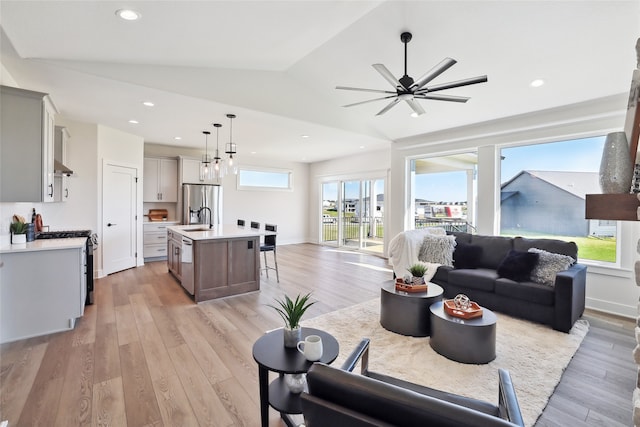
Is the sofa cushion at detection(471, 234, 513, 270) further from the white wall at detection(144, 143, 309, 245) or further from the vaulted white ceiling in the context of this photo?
the white wall at detection(144, 143, 309, 245)

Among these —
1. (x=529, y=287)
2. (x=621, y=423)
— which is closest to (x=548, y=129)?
(x=529, y=287)

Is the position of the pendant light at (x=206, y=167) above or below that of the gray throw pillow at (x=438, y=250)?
above

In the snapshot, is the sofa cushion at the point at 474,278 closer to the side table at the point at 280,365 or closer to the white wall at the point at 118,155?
the side table at the point at 280,365

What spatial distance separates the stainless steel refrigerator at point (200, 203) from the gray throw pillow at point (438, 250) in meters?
4.81

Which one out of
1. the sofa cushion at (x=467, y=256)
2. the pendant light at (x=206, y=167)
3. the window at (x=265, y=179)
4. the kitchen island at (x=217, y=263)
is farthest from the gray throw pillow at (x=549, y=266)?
the window at (x=265, y=179)

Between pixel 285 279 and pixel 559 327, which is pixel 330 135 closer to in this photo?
pixel 285 279

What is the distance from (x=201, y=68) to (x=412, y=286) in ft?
12.1

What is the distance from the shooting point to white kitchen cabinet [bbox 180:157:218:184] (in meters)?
6.87

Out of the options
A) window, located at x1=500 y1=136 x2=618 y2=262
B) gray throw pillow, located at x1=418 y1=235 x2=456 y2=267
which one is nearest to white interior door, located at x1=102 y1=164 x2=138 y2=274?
gray throw pillow, located at x1=418 y1=235 x2=456 y2=267

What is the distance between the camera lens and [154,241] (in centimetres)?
644

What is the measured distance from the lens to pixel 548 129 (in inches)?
169

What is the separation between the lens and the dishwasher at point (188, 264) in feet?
13.2

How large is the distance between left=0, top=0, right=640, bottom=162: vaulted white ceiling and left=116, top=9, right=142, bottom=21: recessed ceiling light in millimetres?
59

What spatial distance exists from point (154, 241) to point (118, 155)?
2.00 metres
